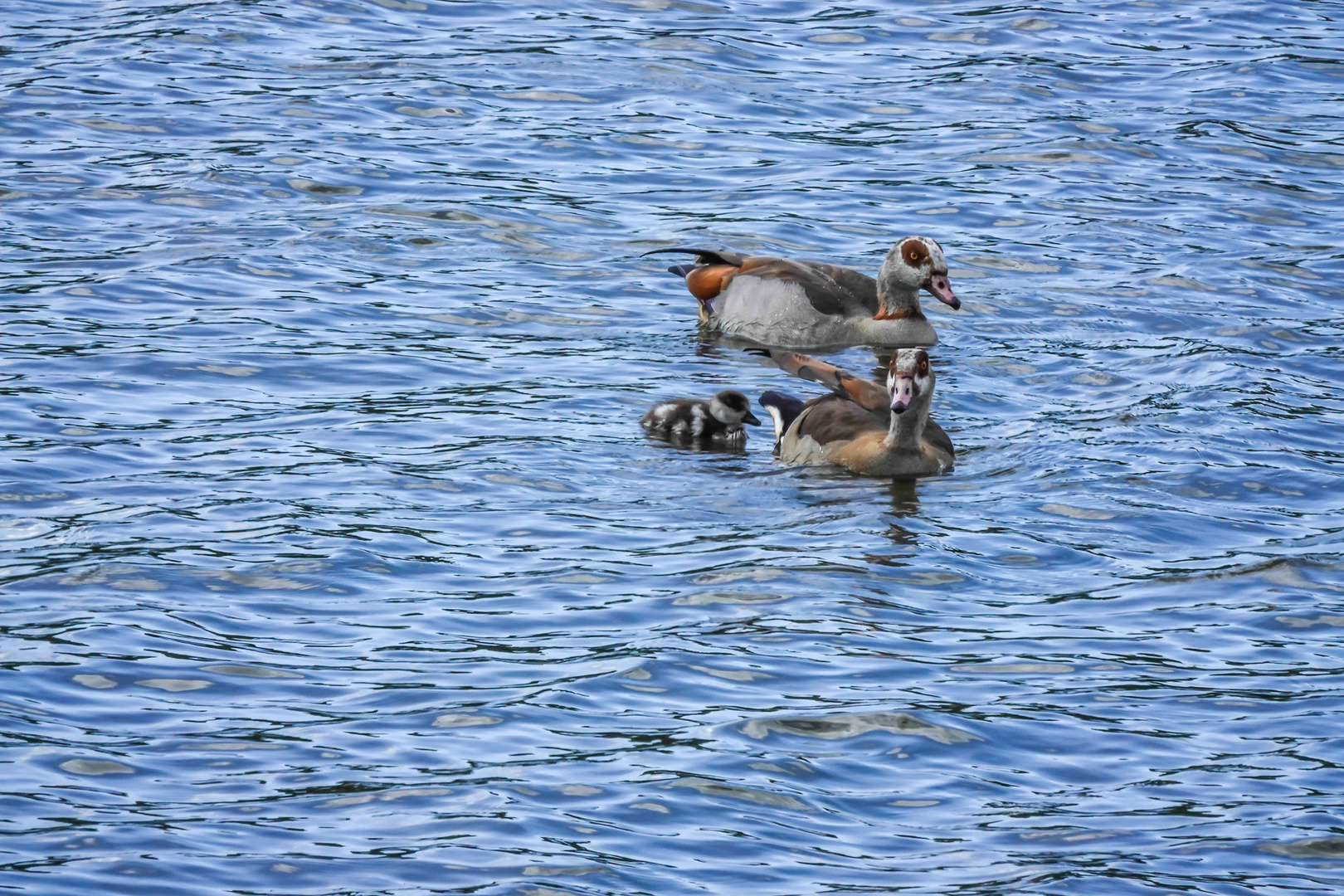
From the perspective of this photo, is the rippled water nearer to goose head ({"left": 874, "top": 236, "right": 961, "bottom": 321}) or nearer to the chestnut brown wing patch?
the chestnut brown wing patch

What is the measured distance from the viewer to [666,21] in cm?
2388

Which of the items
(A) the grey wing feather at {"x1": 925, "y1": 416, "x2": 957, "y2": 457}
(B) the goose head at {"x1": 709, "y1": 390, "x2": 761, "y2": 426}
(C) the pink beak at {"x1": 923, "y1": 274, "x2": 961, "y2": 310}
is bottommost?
(A) the grey wing feather at {"x1": 925, "y1": 416, "x2": 957, "y2": 457}

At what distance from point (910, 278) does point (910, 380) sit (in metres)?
3.50

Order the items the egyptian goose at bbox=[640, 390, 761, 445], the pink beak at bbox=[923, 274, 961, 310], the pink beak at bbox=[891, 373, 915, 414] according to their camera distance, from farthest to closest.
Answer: the pink beak at bbox=[923, 274, 961, 310]
the egyptian goose at bbox=[640, 390, 761, 445]
the pink beak at bbox=[891, 373, 915, 414]

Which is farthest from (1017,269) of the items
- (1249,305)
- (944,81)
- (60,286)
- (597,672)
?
(597,672)

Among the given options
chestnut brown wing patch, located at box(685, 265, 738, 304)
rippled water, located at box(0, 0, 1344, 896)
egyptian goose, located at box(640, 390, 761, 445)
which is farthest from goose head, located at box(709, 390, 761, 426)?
chestnut brown wing patch, located at box(685, 265, 738, 304)

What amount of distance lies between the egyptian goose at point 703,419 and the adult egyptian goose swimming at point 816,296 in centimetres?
275

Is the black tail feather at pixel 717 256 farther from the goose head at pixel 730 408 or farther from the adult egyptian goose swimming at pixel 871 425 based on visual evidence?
the goose head at pixel 730 408

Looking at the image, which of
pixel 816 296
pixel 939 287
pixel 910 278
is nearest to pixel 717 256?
pixel 816 296

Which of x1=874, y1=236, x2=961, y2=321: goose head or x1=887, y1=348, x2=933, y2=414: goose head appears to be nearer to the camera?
x1=887, y1=348, x2=933, y2=414: goose head


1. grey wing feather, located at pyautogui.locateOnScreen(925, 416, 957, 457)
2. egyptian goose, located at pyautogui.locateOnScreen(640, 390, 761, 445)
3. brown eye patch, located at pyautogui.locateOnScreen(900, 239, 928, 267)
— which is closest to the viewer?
grey wing feather, located at pyautogui.locateOnScreen(925, 416, 957, 457)

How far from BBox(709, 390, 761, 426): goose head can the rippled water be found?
292 millimetres

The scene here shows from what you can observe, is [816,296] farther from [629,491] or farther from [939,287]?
[629,491]

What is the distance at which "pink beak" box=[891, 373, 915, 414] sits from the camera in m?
12.0
